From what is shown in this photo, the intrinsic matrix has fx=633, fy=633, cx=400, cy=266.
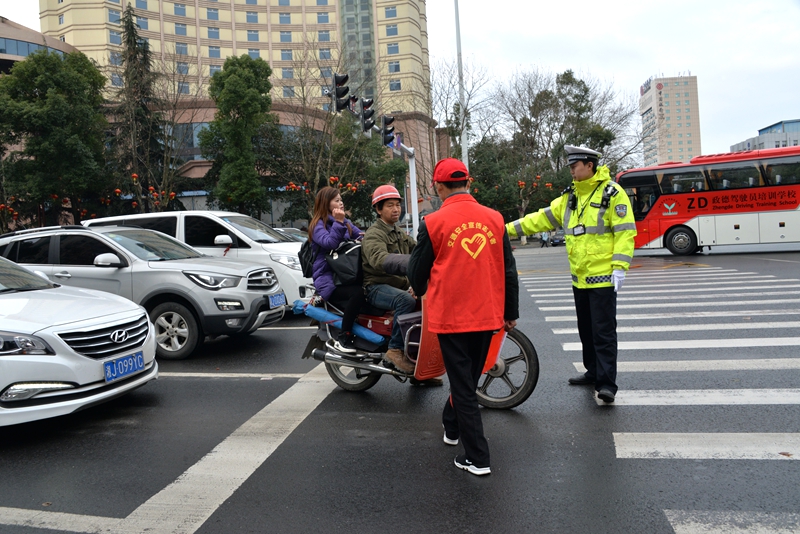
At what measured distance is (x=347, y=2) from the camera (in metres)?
67.8

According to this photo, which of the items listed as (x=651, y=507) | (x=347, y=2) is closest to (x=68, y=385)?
(x=651, y=507)

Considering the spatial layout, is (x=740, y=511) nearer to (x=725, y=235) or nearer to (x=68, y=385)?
(x=68, y=385)

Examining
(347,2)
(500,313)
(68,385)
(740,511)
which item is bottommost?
(740,511)

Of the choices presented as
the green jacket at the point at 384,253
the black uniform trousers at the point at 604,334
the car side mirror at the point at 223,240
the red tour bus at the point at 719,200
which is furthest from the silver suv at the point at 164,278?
the red tour bus at the point at 719,200

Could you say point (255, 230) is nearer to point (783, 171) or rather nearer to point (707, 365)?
point (707, 365)

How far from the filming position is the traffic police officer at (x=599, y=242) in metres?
4.91

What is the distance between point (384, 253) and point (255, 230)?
6406mm

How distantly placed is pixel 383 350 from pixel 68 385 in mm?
2418

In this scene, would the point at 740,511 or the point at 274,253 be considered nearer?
the point at 740,511

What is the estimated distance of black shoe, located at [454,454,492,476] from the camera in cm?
371

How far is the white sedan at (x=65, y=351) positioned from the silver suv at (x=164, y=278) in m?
1.60

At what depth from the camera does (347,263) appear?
5.32 metres

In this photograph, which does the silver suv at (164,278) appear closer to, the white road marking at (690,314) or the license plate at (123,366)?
the license plate at (123,366)

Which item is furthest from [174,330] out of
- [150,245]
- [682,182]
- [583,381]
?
[682,182]
